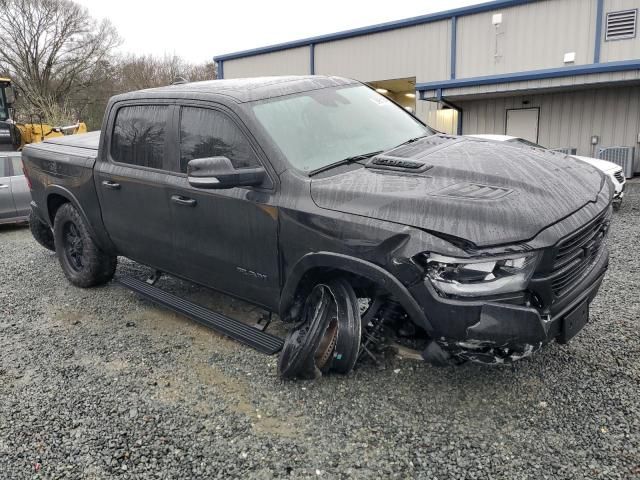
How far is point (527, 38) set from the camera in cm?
1520

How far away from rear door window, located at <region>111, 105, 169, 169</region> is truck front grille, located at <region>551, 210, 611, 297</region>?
286 centimetres

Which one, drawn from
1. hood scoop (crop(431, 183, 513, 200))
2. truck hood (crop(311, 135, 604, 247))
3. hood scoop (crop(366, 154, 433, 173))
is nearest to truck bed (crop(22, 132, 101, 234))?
truck hood (crop(311, 135, 604, 247))

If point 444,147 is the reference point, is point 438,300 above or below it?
below

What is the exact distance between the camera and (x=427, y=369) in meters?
3.31

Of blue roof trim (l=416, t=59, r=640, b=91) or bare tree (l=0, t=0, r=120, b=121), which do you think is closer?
blue roof trim (l=416, t=59, r=640, b=91)

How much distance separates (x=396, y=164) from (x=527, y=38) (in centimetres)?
1468

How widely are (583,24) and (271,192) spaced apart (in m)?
14.9

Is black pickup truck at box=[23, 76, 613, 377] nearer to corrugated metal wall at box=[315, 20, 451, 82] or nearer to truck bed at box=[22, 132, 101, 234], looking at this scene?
truck bed at box=[22, 132, 101, 234]

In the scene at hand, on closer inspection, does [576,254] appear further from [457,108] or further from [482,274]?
[457,108]

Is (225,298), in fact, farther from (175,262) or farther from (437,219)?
(437,219)

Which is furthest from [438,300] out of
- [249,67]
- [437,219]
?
[249,67]

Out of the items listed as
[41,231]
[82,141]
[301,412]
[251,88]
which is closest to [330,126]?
[251,88]

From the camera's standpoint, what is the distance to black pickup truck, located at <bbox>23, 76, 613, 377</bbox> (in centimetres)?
241

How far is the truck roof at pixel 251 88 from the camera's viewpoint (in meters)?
3.47
